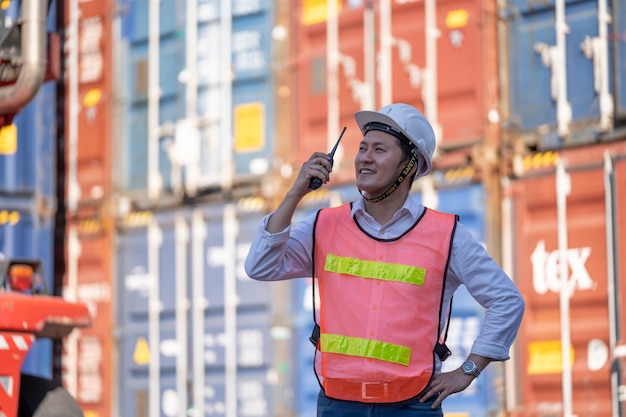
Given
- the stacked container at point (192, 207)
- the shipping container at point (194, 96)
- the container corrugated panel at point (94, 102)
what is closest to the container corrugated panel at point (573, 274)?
the stacked container at point (192, 207)

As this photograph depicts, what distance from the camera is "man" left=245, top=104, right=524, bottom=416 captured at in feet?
12.2

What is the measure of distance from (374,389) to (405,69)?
18.8 ft

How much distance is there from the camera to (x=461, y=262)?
380 centimetres

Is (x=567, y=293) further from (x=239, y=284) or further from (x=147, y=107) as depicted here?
(x=147, y=107)

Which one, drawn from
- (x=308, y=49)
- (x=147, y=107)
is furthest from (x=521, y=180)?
(x=147, y=107)

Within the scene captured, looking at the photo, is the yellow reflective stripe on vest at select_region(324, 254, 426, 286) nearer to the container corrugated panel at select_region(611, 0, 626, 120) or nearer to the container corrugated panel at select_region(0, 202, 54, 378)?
the container corrugated panel at select_region(611, 0, 626, 120)

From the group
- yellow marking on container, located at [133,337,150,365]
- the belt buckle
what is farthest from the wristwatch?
yellow marking on container, located at [133,337,150,365]

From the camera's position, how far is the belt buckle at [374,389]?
3.72 metres

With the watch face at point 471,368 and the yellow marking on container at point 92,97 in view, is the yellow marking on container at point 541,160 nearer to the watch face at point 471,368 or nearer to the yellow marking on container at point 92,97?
the watch face at point 471,368

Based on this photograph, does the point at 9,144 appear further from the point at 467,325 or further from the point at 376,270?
the point at 376,270

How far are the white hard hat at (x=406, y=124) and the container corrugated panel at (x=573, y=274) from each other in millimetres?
4070

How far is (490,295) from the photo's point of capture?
375cm

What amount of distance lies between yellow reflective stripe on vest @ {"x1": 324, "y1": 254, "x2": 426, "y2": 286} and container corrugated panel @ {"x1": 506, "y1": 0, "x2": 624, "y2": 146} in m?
4.40

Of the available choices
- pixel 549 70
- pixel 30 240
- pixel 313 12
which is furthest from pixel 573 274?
pixel 30 240
